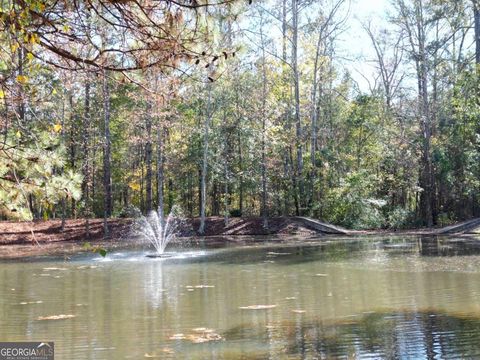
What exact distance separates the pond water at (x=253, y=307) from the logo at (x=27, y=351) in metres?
0.23

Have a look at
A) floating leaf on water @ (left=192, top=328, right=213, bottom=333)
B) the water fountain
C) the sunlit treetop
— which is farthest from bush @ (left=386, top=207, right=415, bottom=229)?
the sunlit treetop

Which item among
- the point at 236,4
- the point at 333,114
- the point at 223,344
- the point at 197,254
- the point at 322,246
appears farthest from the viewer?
the point at 333,114

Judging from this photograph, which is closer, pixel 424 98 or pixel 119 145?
pixel 424 98

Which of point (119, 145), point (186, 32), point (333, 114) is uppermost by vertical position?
point (333, 114)

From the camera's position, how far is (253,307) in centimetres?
804

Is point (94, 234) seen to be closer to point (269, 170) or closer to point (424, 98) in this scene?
point (269, 170)

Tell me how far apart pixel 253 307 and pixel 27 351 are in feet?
11.2

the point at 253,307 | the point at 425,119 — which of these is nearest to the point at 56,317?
the point at 253,307

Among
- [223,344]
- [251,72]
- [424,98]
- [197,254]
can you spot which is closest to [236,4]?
[223,344]

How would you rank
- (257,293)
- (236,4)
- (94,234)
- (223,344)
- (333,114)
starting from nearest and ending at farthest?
1. (236,4)
2. (223,344)
3. (257,293)
4. (94,234)
5. (333,114)

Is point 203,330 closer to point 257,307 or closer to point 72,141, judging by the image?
point 257,307

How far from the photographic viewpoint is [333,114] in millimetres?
35969

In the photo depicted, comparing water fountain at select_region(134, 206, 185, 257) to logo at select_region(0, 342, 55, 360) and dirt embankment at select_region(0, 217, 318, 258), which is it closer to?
dirt embankment at select_region(0, 217, 318, 258)

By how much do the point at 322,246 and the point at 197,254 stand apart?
166 inches
